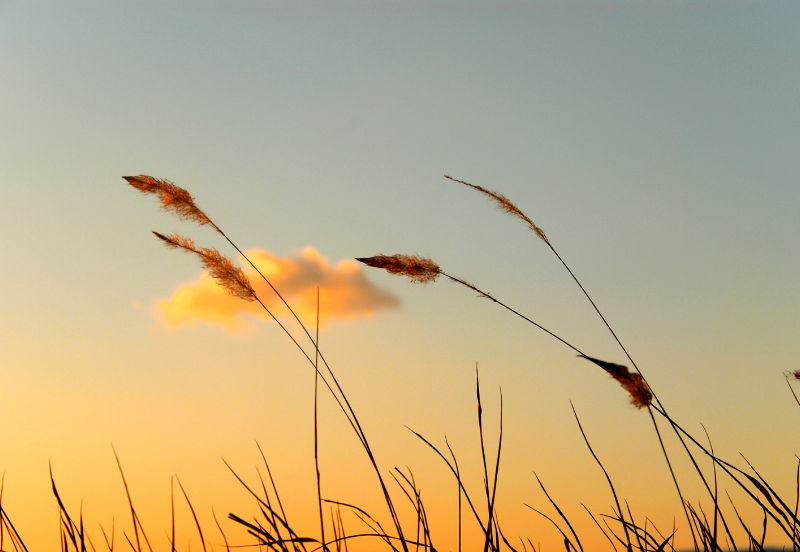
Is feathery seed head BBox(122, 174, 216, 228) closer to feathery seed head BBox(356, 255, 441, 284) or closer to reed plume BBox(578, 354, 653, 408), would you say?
feathery seed head BBox(356, 255, 441, 284)

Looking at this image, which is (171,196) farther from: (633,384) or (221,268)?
(633,384)

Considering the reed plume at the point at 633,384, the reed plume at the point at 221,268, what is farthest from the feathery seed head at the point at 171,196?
the reed plume at the point at 633,384

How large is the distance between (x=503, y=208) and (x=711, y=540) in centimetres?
133

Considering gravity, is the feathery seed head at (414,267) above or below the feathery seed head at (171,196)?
below

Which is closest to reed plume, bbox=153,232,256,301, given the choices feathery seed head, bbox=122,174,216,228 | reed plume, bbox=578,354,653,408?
feathery seed head, bbox=122,174,216,228

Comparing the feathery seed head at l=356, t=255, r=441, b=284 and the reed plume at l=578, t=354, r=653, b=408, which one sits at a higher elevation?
the feathery seed head at l=356, t=255, r=441, b=284

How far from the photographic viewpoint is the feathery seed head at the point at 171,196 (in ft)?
8.36

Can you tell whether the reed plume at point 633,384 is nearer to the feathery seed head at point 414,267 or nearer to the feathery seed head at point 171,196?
the feathery seed head at point 414,267

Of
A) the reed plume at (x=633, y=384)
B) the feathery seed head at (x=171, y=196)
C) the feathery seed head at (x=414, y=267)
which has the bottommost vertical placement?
the reed plume at (x=633, y=384)

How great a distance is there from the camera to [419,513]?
6.90ft

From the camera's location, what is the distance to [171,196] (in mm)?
Answer: 2551

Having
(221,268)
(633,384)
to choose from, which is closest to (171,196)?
(221,268)

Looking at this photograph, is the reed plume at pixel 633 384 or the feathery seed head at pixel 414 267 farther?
the feathery seed head at pixel 414 267

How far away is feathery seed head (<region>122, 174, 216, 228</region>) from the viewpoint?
255cm
